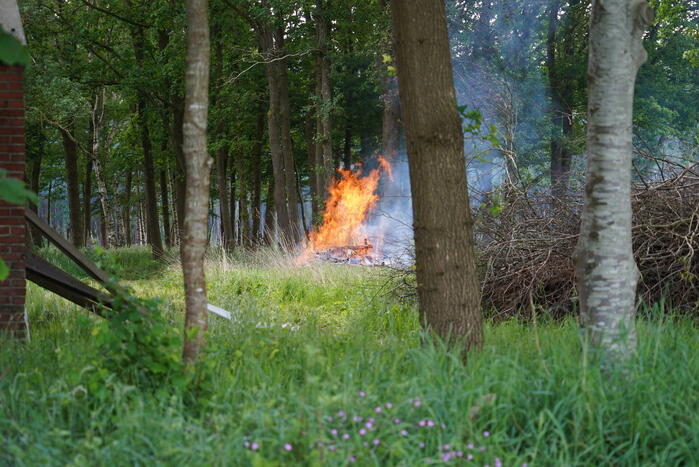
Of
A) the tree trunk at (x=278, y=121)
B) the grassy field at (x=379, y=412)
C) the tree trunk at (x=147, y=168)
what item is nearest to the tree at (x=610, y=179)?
the grassy field at (x=379, y=412)

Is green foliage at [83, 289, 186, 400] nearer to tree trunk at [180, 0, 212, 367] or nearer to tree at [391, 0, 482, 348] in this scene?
tree trunk at [180, 0, 212, 367]

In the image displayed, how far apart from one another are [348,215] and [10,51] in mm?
Result: 16689

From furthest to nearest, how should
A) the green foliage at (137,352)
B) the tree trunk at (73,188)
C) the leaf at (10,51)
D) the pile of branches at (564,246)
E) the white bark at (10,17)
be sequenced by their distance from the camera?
the tree trunk at (73,188) → the white bark at (10,17) → the pile of branches at (564,246) → the green foliage at (137,352) → the leaf at (10,51)

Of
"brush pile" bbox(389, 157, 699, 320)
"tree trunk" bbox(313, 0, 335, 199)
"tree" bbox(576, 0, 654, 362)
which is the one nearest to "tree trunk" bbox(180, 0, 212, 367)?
"tree" bbox(576, 0, 654, 362)

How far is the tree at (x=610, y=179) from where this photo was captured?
4414 mm

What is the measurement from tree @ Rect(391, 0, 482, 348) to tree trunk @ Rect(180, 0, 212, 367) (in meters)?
1.35

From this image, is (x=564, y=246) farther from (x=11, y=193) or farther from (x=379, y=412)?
(x=11, y=193)

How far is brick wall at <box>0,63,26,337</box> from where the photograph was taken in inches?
271

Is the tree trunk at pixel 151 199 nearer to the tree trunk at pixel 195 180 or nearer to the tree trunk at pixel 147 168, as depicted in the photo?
the tree trunk at pixel 147 168

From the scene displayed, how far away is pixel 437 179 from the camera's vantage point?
15.2ft

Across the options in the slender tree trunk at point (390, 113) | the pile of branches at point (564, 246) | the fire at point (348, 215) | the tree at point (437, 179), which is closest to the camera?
the tree at point (437, 179)

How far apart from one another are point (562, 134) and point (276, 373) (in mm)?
19534

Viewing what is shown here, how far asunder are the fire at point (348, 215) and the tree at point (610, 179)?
12.7m

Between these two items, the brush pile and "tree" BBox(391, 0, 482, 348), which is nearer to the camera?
"tree" BBox(391, 0, 482, 348)
